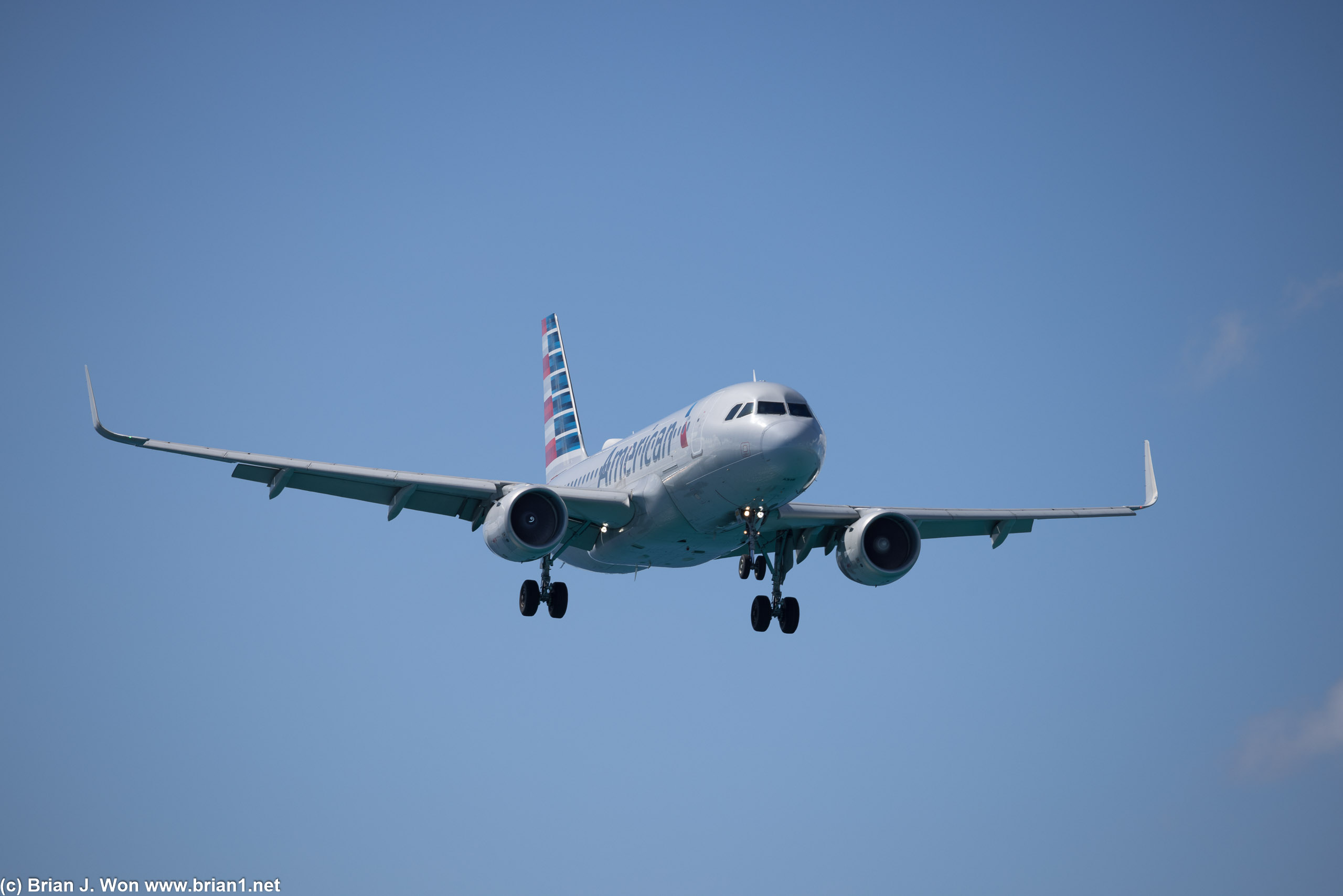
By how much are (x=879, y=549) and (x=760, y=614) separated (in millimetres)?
3929

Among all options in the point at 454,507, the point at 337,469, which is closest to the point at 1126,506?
the point at 454,507

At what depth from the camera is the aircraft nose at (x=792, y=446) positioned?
99.5 feet

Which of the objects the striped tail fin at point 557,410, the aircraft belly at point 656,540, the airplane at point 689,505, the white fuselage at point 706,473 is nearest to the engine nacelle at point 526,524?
the airplane at point 689,505

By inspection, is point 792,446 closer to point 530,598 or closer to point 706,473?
point 706,473

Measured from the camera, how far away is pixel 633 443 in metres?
36.7

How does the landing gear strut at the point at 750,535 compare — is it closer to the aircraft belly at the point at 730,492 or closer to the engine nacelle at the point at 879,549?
the aircraft belly at the point at 730,492

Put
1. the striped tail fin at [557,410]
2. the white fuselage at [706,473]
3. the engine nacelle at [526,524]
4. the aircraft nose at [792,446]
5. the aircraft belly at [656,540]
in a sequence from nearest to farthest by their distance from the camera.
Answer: the aircraft nose at [792,446]
the white fuselage at [706,473]
the engine nacelle at [526,524]
the aircraft belly at [656,540]
the striped tail fin at [557,410]

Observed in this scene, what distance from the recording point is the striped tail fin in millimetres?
49625

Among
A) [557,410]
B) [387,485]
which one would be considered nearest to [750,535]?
[387,485]

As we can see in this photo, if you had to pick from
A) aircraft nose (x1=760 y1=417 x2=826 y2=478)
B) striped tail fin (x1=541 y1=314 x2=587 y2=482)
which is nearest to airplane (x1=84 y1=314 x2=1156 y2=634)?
aircraft nose (x1=760 y1=417 x2=826 y2=478)

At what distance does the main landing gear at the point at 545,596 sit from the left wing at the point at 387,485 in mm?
2494

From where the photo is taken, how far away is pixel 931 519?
3894cm

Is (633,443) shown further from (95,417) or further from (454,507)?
(95,417)

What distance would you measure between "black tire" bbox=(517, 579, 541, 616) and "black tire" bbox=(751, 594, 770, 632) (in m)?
6.46
